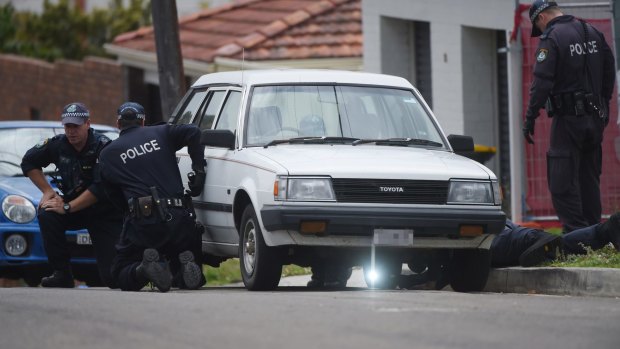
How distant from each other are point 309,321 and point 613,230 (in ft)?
12.8

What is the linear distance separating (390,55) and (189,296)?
11.7 meters

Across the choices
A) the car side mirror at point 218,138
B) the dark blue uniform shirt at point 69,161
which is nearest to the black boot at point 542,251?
the car side mirror at point 218,138

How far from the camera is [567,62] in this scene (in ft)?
41.3

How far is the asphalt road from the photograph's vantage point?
7.75 metres

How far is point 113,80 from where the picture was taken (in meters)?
29.5

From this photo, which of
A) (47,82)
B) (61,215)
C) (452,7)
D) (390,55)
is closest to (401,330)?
(61,215)

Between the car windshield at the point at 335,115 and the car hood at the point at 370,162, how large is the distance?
24 cm

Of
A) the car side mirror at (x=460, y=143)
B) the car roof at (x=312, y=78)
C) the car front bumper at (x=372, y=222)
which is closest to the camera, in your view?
the car front bumper at (x=372, y=222)

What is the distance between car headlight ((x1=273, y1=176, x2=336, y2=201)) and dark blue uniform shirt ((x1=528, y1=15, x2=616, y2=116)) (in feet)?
7.79

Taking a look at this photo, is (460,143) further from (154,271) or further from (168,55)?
(168,55)

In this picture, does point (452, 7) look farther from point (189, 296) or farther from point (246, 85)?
point (189, 296)

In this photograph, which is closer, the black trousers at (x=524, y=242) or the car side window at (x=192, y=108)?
the black trousers at (x=524, y=242)

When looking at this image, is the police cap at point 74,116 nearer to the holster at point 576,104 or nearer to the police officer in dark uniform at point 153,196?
the police officer in dark uniform at point 153,196

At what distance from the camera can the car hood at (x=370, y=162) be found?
1072 centimetres
